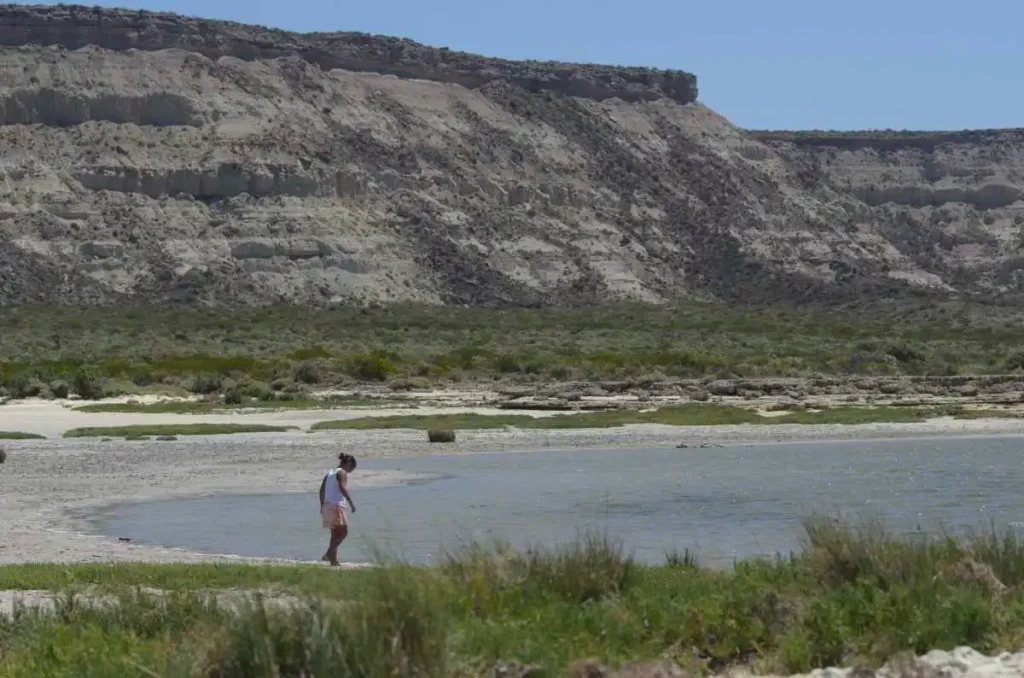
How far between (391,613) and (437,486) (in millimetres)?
16176

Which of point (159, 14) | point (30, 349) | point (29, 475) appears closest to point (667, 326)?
point (30, 349)

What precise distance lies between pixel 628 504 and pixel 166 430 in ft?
55.4

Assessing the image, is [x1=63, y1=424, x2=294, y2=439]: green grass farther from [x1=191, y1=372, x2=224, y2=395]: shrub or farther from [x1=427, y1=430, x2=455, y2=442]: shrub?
[x1=191, y1=372, x2=224, y2=395]: shrub

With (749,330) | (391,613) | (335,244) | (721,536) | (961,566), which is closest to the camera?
(391,613)

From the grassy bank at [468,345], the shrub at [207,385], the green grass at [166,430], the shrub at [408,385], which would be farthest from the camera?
the grassy bank at [468,345]

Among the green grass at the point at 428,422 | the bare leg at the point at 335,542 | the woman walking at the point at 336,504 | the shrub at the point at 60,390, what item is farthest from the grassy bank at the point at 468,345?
the bare leg at the point at 335,542

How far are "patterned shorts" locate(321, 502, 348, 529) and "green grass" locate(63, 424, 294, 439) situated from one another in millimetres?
19076

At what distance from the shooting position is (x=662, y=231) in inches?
4646

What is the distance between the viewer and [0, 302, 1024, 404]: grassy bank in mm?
52750

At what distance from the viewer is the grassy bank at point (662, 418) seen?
37.3m

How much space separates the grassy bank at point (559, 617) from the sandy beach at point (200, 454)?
230 inches

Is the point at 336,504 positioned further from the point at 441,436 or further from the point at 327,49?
the point at 327,49

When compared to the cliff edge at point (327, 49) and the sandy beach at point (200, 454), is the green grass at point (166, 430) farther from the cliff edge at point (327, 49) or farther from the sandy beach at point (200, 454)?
the cliff edge at point (327, 49)

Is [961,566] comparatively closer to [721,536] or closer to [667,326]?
[721,536]
